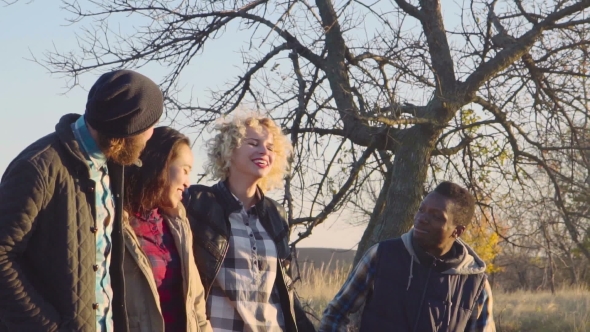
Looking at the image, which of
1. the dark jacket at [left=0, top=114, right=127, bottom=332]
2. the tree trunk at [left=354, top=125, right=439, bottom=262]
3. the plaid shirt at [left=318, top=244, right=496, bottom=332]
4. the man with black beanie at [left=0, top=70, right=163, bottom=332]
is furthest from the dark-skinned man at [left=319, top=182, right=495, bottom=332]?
A: the tree trunk at [left=354, top=125, right=439, bottom=262]

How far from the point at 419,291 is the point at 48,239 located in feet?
6.29

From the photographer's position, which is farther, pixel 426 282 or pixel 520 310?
pixel 520 310

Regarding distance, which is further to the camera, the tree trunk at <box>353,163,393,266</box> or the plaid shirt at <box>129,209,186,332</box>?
the tree trunk at <box>353,163,393,266</box>

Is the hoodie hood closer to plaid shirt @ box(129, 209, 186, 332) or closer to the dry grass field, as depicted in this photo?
plaid shirt @ box(129, 209, 186, 332)

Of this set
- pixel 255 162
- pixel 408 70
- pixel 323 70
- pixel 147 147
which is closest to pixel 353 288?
pixel 255 162

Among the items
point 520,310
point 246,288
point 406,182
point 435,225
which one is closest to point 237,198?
point 246,288

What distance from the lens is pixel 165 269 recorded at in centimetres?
347

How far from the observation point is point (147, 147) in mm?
3594

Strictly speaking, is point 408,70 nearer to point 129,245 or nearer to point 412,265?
point 412,265

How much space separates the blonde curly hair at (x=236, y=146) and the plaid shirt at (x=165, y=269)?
735 millimetres

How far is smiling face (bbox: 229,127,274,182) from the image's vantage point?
4125 mm

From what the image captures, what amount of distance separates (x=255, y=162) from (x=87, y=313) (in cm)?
148

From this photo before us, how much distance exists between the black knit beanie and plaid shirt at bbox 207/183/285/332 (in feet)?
3.33

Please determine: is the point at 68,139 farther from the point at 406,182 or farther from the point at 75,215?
the point at 406,182
